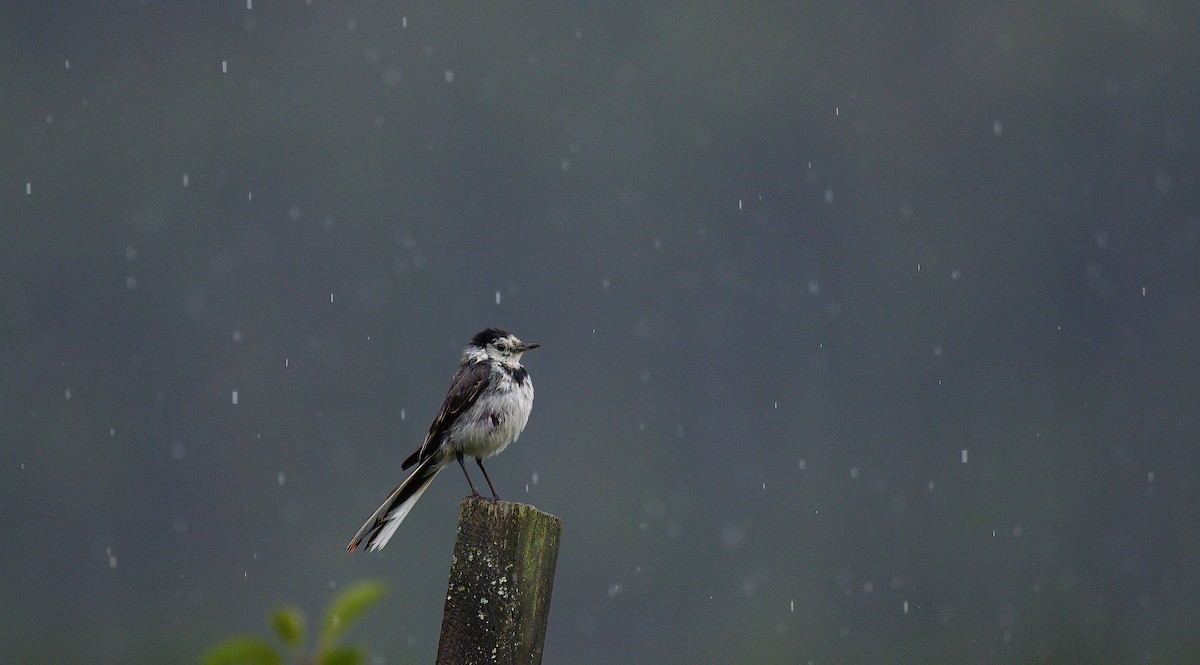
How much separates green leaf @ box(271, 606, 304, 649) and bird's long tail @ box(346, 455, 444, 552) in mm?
3543

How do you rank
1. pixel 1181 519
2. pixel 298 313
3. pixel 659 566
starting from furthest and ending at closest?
pixel 298 313, pixel 1181 519, pixel 659 566

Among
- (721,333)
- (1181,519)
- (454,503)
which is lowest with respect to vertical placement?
(454,503)

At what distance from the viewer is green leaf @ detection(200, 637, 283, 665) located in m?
1.64

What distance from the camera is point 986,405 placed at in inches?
7338

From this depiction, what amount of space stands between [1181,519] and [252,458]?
335 feet

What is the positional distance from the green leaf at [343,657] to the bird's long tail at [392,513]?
3485 mm

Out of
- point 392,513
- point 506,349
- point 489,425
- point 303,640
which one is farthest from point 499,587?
point 506,349

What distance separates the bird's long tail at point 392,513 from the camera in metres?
5.64

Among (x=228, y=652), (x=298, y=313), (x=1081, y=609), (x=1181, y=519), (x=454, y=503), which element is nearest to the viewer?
(x=228, y=652)

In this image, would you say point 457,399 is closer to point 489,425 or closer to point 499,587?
point 489,425

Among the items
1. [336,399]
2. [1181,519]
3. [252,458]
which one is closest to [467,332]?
[336,399]

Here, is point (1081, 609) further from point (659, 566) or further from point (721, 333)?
point (721, 333)

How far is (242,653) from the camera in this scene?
1.69 metres

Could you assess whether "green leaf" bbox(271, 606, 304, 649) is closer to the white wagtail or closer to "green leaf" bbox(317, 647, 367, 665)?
"green leaf" bbox(317, 647, 367, 665)
